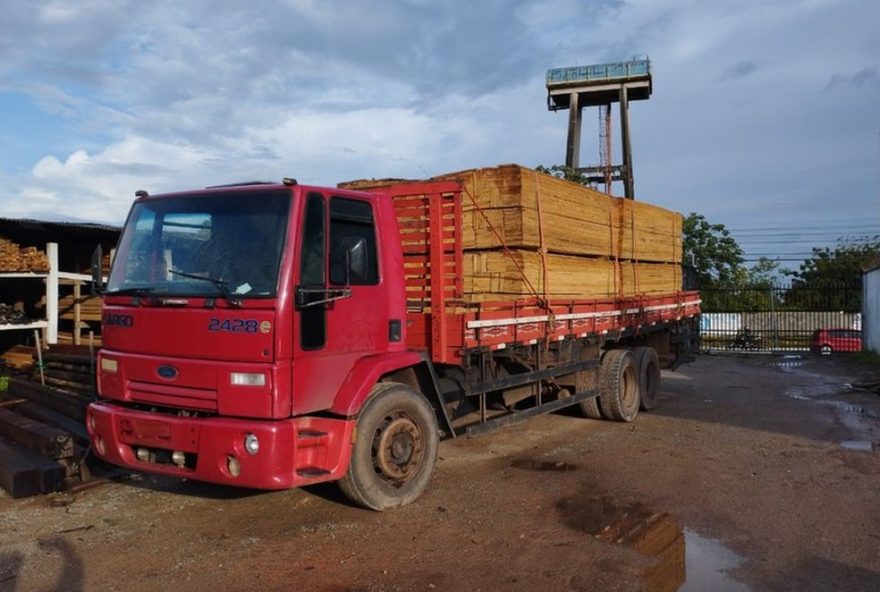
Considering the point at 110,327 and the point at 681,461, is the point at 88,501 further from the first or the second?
the point at 681,461

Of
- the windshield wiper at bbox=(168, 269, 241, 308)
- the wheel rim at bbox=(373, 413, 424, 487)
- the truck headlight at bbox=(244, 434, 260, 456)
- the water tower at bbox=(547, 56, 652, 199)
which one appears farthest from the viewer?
the water tower at bbox=(547, 56, 652, 199)

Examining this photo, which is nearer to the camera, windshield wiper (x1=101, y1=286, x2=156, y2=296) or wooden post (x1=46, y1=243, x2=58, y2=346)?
windshield wiper (x1=101, y1=286, x2=156, y2=296)

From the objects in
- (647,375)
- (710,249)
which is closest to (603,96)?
(710,249)

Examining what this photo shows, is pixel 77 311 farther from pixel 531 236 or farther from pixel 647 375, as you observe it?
pixel 647 375

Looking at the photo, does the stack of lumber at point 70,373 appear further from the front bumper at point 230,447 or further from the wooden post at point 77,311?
the front bumper at point 230,447

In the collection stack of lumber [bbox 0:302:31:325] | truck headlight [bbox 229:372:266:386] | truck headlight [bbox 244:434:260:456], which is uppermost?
stack of lumber [bbox 0:302:31:325]

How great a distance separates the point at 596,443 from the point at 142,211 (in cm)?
555

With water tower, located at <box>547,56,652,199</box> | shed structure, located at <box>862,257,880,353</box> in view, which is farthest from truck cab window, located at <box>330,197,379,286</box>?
water tower, located at <box>547,56,652,199</box>

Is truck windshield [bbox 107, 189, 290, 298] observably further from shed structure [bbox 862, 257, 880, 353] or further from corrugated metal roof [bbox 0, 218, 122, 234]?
shed structure [bbox 862, 257, 880, 353]

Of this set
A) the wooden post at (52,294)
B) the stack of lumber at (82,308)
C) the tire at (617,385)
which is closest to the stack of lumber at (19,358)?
the wooden post at (52,294)

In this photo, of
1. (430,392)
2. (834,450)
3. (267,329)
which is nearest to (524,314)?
(430,392)

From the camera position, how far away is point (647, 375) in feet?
35.3

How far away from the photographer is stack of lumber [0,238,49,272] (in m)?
10.5

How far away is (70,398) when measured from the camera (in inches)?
316
